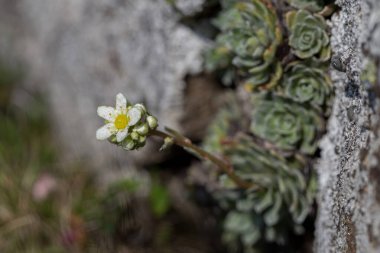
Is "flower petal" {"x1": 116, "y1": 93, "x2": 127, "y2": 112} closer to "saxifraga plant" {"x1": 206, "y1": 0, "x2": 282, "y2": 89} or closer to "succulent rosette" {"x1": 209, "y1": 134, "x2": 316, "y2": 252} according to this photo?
"saxifraga plant" {"x1": 206, "y1": 0, "x2": 282, "y2": 89}

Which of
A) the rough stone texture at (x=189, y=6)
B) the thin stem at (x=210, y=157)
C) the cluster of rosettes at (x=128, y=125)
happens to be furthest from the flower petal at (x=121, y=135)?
the rough stone texture at (x=189, y=6)

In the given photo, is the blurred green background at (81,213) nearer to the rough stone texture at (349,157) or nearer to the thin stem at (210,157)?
the thin stem at (210,157)

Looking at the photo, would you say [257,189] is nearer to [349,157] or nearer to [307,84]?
[307,84]

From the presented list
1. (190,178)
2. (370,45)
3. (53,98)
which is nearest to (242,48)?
(370,45)

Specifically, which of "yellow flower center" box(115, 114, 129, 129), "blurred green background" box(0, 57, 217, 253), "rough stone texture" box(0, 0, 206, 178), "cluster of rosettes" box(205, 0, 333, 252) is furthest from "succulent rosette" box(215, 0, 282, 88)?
"blurred green background" box(0, 57, 217, 253)

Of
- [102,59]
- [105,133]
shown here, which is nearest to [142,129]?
[105,133]

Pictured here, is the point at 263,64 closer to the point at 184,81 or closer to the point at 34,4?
the point at 184,81
